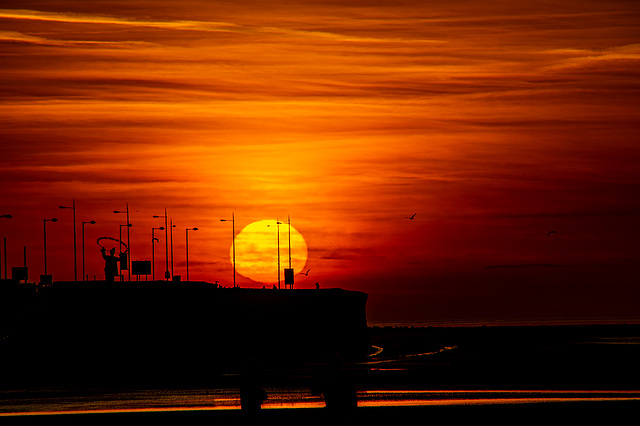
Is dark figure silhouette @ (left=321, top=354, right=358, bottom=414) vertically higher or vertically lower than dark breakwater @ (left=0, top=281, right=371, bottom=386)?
higher

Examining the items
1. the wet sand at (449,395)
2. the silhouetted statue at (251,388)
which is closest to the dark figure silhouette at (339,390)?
the wet sand at (449,395)

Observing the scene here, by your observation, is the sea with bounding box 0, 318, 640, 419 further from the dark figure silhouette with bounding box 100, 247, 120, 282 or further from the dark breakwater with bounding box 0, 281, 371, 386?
the dark figure silhouette with bounding box 100, 247, 120, 282

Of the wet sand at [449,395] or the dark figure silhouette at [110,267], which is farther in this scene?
the dark figure silhouette at [110,267]

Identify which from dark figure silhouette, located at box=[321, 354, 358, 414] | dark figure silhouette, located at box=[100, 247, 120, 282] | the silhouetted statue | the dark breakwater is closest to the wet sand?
dark figure silhouette, located at box=[321, 354, 358, 414]

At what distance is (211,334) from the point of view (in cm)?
8756

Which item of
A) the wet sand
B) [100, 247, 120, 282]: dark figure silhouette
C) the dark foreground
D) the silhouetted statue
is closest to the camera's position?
the silhouetted statue

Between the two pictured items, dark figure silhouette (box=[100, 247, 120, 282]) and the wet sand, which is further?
dark figure silhouette (box=[100, 247, 120, 282])

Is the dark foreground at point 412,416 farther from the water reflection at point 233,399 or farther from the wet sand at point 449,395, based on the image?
the water reflection at point 233,399

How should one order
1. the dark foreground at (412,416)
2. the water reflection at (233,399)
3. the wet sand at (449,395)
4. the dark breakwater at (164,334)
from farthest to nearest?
the dark breakwater at (164,334) < the water reflection at (233,399) < the wet sand at (449,395) < the dark foreground at (412,416)

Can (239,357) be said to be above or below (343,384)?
below

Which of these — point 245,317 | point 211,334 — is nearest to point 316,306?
point 245,317

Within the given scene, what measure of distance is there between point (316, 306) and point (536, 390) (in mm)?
60351

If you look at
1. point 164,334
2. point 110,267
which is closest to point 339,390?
point 164,334

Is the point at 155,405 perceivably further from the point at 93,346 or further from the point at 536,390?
the point at 93,346
